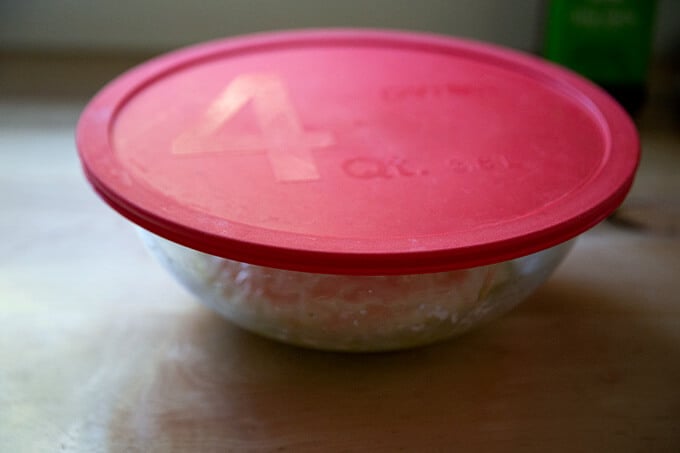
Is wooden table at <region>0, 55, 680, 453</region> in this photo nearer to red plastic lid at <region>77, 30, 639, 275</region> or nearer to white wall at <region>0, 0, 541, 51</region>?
red plastic lid at <region>77, 30, 639, 275</region>

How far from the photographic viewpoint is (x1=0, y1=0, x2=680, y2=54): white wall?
1.09m

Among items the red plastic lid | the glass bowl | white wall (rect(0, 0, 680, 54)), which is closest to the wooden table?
the glass bowl

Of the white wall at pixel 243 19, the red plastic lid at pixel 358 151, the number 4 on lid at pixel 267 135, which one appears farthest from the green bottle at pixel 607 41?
the number 4 on lid at pixel 267 135

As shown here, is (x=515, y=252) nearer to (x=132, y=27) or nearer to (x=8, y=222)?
(x=8, y=222)

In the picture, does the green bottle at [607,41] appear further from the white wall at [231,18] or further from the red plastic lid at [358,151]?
the red plastic lid at [358,151]

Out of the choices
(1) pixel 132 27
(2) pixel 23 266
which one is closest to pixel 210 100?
(2) pixel 23 266

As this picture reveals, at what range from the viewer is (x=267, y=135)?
64 centimetres

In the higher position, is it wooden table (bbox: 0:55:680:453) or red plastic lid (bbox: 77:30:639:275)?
red plastic lid (bbox: 77:30:639:275)

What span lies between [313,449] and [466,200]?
211 mm

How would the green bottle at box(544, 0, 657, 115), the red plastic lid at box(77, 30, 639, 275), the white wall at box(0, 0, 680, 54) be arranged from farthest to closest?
the white wall at box(0, 0, 680, 54)
the green bottle at box(544, 0, 657, 115)
the red plastic lid at box(77, 30, 639, 275)

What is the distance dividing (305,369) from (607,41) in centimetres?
65

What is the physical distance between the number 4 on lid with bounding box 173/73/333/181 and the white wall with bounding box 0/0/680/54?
42 centimetres

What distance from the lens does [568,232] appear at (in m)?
0.52

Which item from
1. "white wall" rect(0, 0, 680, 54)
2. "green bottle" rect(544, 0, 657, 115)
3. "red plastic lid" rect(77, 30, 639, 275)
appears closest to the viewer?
"red plastic lid" rect(77, 30, 639, 275)
